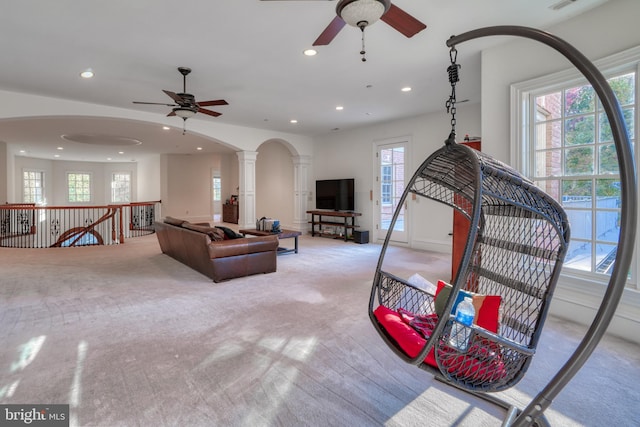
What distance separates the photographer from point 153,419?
5.50 feet

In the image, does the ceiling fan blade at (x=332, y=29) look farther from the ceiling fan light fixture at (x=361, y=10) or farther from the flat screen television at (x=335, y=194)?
the flat screen television at (x=335, y=194)

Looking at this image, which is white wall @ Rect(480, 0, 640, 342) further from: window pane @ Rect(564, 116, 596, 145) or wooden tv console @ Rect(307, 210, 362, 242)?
wooden tv console @ Rect(307, 210, 362, 242)

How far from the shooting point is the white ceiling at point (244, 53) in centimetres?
278

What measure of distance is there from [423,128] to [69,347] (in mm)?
6210

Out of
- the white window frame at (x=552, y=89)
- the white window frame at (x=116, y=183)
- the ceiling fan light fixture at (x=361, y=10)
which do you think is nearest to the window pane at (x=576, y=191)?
the white window frame at (x=552, y=89)

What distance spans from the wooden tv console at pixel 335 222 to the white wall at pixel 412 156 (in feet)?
0.84

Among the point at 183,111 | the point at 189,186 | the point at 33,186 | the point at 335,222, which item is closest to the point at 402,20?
the point at 183,111

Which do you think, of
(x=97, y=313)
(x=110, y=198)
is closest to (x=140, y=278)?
(x=97, y=313)

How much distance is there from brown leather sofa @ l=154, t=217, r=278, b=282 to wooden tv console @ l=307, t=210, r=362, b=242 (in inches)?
128

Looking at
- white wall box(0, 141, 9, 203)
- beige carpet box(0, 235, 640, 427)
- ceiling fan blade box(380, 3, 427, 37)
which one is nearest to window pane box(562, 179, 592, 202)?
beige carpet box(0, 235, 640, 427)

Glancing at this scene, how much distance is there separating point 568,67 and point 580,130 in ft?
1.88

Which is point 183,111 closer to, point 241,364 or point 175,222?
point 175,222

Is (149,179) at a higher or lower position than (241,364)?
higher

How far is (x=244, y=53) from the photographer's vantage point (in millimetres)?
3613
